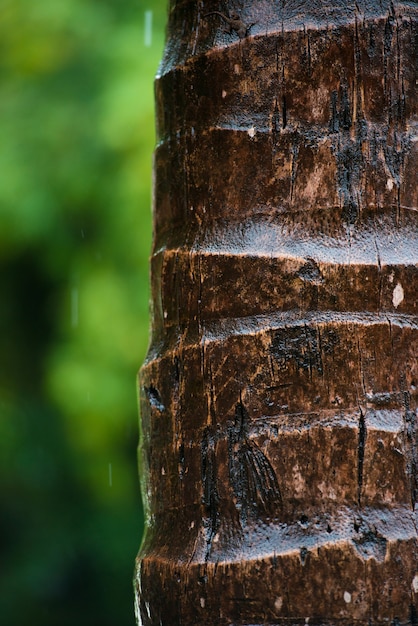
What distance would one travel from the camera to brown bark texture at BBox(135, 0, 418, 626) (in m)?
1.57

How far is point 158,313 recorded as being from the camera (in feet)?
6.14

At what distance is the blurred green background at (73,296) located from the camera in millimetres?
7543

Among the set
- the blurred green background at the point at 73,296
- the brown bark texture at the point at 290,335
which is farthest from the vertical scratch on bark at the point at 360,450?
the blurred green background at the point at 73,296

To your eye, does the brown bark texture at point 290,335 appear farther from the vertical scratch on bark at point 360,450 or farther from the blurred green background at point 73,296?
the blurred green background at point 73,296

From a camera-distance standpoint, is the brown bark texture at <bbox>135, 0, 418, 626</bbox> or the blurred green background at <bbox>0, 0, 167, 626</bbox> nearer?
the brown bark texture at <bbox>135, 0, 418, 626</bbox>

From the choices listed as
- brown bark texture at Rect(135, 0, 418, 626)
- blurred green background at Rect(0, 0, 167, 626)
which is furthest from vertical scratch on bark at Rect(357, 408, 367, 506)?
blurred green background at Rect(0, 0, 167, 626)

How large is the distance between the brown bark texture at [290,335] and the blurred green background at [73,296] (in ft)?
17.6

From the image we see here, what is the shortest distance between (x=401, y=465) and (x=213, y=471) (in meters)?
0.32

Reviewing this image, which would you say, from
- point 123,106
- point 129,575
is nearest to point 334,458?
point 123,106

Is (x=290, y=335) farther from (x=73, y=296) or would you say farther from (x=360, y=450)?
(x=73, y=296)

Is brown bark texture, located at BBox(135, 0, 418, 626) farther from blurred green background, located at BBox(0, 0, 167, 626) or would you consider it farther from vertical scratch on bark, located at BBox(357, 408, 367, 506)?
blurred green background, located at BBox(0, 0, 167, 626)

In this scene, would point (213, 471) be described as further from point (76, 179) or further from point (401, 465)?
point (76, 179)

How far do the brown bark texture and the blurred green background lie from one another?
5376 mm

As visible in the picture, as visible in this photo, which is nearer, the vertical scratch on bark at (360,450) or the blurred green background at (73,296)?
the vertical scratch on bark at (360,450)
